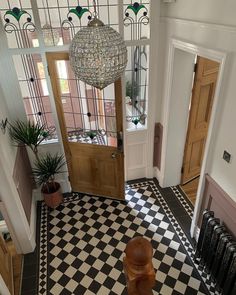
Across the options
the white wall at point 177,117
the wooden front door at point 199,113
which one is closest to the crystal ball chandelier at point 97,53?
the white wall at point 177,117

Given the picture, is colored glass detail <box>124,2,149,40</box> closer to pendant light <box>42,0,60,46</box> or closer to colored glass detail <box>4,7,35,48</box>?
pendant light <box>42,0,60,46</box>

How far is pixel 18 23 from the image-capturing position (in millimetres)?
2971

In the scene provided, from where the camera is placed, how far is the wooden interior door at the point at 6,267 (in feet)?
8.57

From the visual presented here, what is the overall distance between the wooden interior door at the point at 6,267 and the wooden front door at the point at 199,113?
2932 millimetres

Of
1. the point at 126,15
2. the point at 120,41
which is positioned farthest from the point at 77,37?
the point at 126,15

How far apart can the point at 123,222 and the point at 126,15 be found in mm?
2891

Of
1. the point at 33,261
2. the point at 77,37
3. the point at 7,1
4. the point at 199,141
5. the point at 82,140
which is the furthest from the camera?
the point at 199,141

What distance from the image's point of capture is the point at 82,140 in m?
3.72

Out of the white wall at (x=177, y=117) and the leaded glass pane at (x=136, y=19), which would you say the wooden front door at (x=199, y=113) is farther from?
the leaded glass pane at (x=136, y=19)

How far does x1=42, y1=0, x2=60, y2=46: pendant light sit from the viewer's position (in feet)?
10.0

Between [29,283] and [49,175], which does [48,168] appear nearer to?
[49,175]

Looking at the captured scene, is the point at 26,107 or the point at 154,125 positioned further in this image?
the point at 154,125

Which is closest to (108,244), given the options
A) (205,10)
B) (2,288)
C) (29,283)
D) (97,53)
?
(29,283)

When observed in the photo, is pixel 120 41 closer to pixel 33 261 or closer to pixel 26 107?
pixel 26 107
